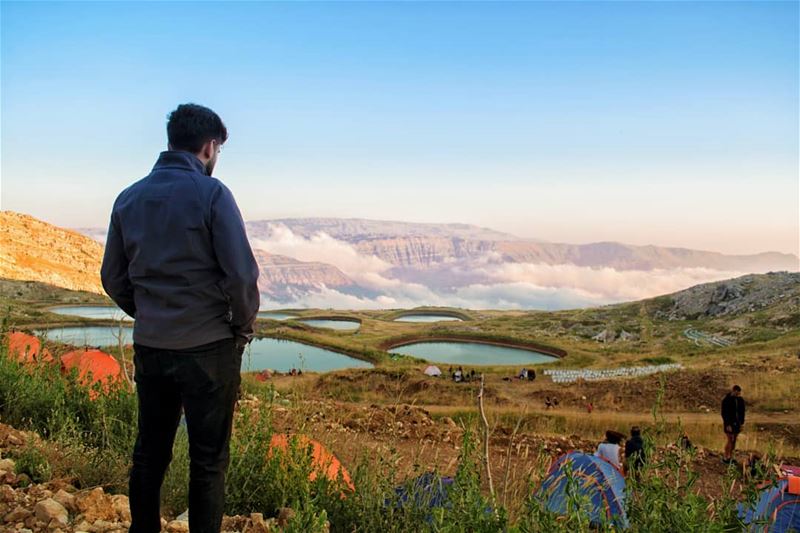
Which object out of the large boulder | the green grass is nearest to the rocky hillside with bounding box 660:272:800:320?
the green grass

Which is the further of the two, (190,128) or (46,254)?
(46,254)

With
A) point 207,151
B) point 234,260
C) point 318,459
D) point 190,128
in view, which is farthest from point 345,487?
point 190,128

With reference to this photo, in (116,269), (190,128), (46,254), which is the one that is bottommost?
(46,254)

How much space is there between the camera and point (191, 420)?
273 centimetres

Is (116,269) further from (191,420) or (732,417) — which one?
(732,417)

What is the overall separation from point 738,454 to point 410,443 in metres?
8.27

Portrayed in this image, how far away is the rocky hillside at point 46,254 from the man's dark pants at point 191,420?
99.2 m

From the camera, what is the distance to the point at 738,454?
1273cm

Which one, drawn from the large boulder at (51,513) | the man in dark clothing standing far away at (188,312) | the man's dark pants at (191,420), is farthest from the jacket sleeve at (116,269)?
the large boulder at (51,513)

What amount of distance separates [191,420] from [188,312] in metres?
0.58

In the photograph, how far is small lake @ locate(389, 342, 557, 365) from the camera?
48688 mm

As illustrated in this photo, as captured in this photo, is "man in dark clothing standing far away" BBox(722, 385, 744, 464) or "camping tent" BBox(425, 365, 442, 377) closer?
"man in dark clothing standing far away" BBox(722, 385, 744, 464)

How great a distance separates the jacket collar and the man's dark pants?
3.25 ft

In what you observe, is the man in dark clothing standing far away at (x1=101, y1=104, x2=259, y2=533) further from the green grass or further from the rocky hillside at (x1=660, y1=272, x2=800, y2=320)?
the rocky hillside at (x1=660, y1=272, x2=800, y2=320)
